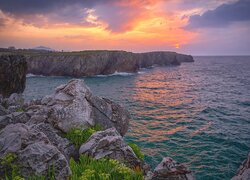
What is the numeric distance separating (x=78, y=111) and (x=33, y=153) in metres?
5.93

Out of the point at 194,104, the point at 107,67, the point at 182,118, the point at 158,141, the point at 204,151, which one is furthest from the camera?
the point at 107,67

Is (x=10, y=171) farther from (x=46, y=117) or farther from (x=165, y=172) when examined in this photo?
(x=46, y=117)

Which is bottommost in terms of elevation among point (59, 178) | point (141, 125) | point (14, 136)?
point (141, 125)

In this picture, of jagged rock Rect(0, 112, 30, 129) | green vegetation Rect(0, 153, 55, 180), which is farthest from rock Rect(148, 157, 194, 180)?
jagged rock Rect(0, 112, 30, 129)

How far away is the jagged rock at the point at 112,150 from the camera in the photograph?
10.1 metres

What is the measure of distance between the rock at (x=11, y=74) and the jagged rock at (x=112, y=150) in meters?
28.6

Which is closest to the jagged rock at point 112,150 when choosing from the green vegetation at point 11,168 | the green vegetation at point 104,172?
the green vegetation at point 104,172

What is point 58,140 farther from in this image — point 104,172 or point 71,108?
point 104,172

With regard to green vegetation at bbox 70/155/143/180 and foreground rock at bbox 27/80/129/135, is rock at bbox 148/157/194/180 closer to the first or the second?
green vegetation at bbox 70/155/143/180

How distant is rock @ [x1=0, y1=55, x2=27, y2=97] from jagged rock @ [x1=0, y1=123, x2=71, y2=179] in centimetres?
2880

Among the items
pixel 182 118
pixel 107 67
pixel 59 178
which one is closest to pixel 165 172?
pixel 59 178

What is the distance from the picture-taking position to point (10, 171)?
776 centimetres

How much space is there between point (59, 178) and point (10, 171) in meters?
1.62

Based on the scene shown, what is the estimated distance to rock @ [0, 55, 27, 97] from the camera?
34625 millimetres
